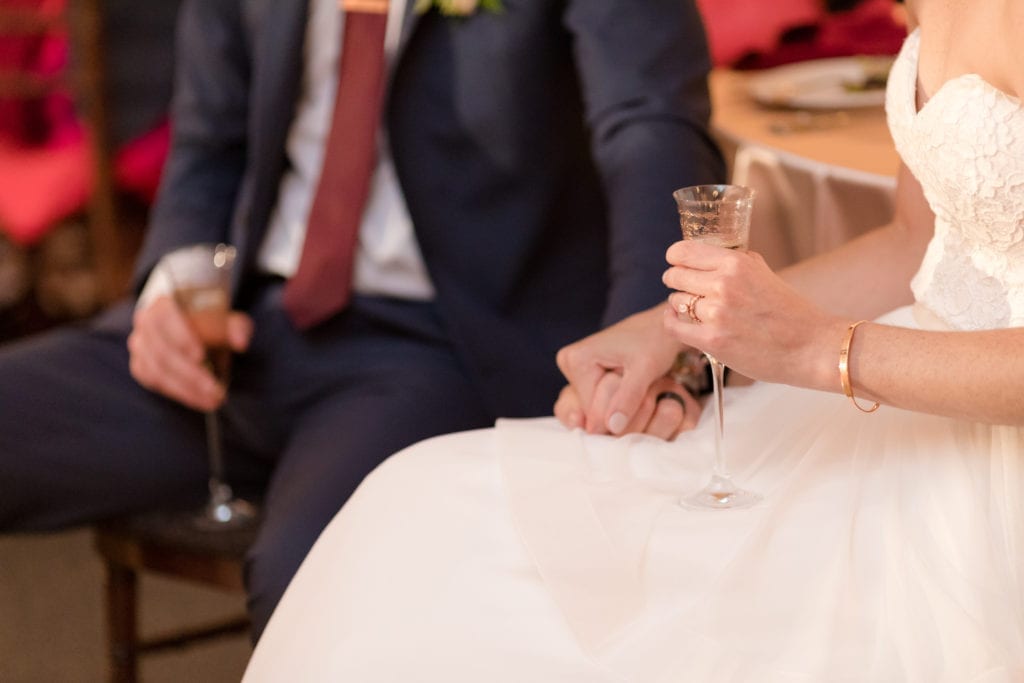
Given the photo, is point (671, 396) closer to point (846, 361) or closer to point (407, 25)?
point (846, 361)

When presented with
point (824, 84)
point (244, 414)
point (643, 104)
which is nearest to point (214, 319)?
point (244, 414)

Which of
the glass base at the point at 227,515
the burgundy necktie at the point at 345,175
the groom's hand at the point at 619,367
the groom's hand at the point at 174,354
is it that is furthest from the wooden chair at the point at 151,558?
the groom's hand at the point at 619,367

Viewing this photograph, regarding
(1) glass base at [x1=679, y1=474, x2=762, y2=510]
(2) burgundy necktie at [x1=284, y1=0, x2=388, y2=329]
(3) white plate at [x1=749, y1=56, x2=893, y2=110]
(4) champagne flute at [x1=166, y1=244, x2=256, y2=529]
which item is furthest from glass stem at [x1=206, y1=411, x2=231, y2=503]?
(3) white plate at [x1=749, y1=56, x2=893, y2=110]

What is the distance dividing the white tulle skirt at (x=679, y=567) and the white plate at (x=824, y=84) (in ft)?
4.33

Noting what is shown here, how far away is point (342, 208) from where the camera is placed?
198 centimetres

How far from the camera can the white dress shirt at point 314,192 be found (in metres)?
2.02

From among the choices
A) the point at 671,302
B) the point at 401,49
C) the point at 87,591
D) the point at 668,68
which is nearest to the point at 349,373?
the point at 401,49

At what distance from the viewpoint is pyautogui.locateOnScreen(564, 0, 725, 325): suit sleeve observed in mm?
1756

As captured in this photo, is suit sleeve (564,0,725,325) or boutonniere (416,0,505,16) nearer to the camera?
suit sleeve (564,0,725,325)

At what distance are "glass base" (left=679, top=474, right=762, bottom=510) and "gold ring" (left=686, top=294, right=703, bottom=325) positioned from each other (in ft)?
0.56

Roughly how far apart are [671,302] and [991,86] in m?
0.37

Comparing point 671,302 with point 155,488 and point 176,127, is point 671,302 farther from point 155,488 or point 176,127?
point 176,127

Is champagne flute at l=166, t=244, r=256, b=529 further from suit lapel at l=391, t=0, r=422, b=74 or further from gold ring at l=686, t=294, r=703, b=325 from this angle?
gold ring at l=686, t=294, r=703, b=325

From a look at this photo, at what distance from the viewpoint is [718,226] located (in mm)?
1169
